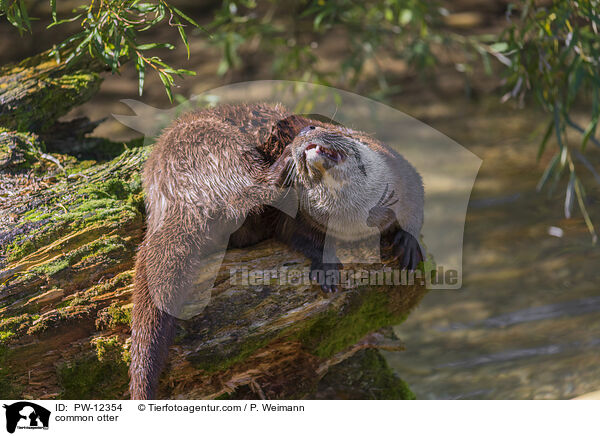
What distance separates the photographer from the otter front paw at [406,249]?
4.52 feet

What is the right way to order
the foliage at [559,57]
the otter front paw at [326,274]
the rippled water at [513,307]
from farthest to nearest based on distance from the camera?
the rippled water at [513,307] → the foliage at [559,57] → the otter front paw at [326,274]

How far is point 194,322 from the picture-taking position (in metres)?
A: 1.28

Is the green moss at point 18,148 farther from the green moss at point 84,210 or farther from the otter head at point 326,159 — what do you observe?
the otter head at point 326,159

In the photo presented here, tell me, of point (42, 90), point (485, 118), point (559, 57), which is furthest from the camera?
point (485, 118)

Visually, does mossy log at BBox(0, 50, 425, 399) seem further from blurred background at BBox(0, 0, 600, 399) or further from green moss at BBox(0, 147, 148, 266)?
blurred background at BBox(0, 0, 600, 399)

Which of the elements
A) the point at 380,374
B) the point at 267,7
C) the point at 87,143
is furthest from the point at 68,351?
the point at 267,7

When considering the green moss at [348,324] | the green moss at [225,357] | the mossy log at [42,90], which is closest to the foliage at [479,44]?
the green moss at [348,324]

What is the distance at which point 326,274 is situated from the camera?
1332mm

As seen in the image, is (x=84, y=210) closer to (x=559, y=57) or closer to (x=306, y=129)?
(x=306, y=129)

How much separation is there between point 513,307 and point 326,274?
1.39 metres

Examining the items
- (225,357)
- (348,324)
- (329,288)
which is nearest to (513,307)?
(348,324)

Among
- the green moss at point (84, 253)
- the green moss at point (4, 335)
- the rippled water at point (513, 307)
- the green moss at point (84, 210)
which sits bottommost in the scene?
the rippled water at point (513, 307)

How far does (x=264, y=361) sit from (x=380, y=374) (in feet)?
1.87
